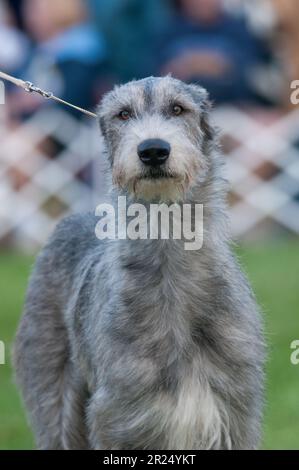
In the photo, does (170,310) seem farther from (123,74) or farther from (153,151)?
(123,74)

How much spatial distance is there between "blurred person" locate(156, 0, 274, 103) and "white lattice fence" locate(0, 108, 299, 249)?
2.76ft

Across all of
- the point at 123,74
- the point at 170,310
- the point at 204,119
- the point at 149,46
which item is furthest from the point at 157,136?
the point at 123,74

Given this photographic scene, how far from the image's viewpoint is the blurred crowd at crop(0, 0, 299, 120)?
14688 millimetres

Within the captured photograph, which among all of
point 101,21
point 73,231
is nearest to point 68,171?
point 101,21

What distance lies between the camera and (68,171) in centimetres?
1573

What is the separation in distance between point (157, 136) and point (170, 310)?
0.80 metres

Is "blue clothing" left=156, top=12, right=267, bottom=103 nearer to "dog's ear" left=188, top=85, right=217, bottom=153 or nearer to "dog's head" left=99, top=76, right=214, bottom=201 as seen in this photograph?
"dog's ear" left=188, top=85, right=217, bottom=153

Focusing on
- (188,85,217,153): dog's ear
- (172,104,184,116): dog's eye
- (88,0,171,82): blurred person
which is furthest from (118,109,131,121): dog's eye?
(88,0,171,82): blurred person

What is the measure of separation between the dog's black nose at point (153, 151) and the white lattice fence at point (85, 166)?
9.60m

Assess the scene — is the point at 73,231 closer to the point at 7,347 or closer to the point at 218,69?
the point at 7,347

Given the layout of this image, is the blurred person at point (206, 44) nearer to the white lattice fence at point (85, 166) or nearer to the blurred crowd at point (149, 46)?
the blurred crowd at point (149, 46)

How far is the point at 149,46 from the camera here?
585 inches
